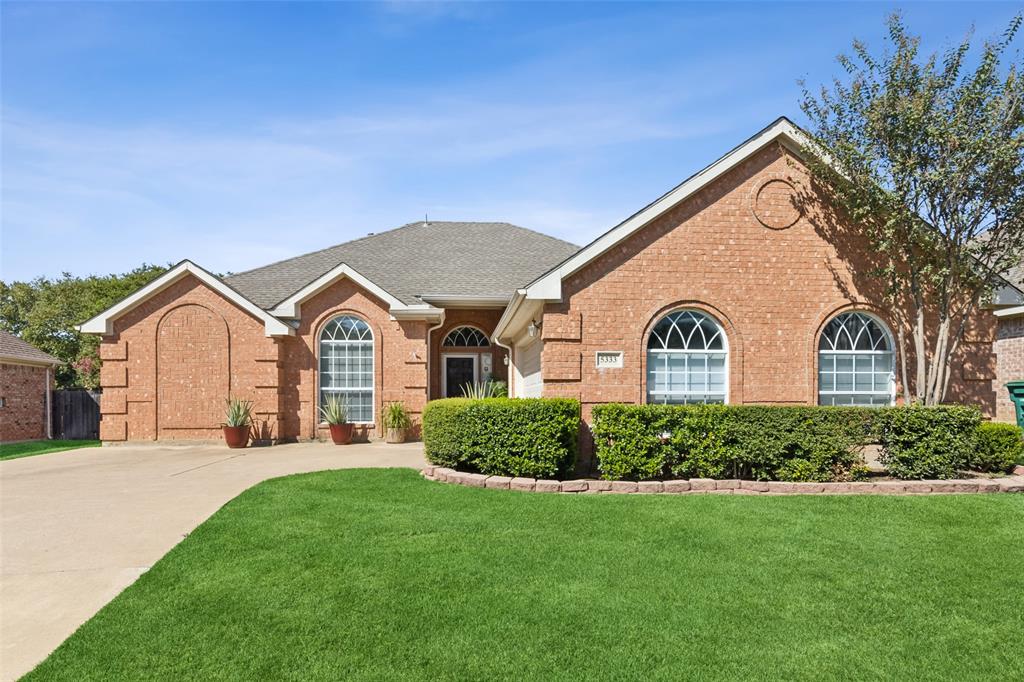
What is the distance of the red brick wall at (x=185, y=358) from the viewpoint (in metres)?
16.8

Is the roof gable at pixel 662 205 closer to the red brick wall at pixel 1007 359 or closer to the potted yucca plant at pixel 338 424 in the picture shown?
the red brick wall at pixel 1007 359

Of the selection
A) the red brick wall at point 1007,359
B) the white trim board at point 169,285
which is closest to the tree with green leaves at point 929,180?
the red brick wall at point 1007,359

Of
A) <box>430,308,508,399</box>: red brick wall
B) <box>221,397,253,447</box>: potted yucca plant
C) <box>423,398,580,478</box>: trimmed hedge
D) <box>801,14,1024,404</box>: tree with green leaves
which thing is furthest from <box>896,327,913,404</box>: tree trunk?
<box>221,397,253,447</box>: potted yucca plant

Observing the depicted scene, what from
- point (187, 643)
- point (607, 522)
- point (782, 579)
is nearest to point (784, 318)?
point (607, 522)

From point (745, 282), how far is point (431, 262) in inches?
465

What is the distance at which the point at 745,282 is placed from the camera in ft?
37.9

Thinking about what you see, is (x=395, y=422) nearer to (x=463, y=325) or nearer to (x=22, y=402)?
(x=463, y=325)

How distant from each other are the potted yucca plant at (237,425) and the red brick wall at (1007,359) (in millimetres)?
17886

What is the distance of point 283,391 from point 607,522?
12.1 meters

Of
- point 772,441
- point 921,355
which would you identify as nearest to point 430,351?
point 772,441

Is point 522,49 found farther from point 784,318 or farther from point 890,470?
point 890,470

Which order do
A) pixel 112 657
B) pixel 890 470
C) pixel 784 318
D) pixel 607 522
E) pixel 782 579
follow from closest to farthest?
pixel 112 657, pixel 782 579, pixel 607 522, pixel 890 470, pixel 784 318

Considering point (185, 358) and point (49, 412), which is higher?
point (185, 358)

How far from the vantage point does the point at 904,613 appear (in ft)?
16.2
